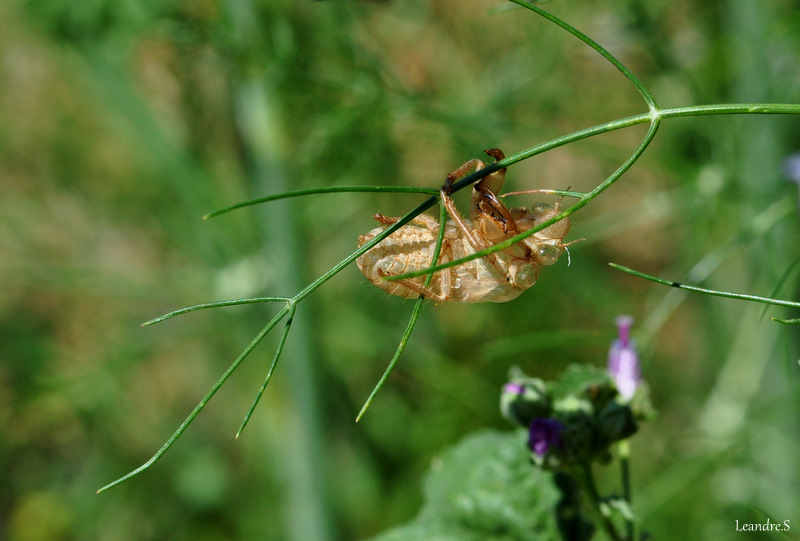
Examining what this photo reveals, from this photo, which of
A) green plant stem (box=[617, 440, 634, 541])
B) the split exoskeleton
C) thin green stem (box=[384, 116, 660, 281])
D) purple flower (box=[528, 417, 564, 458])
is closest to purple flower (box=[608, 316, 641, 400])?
green plant stem (box=[617, 440, 634, 541])

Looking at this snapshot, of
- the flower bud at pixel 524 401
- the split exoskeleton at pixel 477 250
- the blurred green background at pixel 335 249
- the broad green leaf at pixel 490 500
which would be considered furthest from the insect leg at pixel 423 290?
the blurred green background at pixel 335 249

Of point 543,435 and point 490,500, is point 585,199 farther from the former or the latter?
point 490,500

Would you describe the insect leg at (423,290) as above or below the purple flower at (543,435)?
above

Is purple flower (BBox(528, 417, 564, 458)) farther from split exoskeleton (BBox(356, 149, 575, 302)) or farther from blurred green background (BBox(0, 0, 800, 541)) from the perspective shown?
blurred green background (BBox(0, 0, 800, 541))

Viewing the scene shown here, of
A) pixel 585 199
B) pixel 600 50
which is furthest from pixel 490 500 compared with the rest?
pixel 600 50

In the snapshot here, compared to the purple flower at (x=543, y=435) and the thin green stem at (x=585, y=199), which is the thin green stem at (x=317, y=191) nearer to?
the thin green stem at (x=585, y=199)

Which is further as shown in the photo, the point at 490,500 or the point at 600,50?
the point at 490,500
